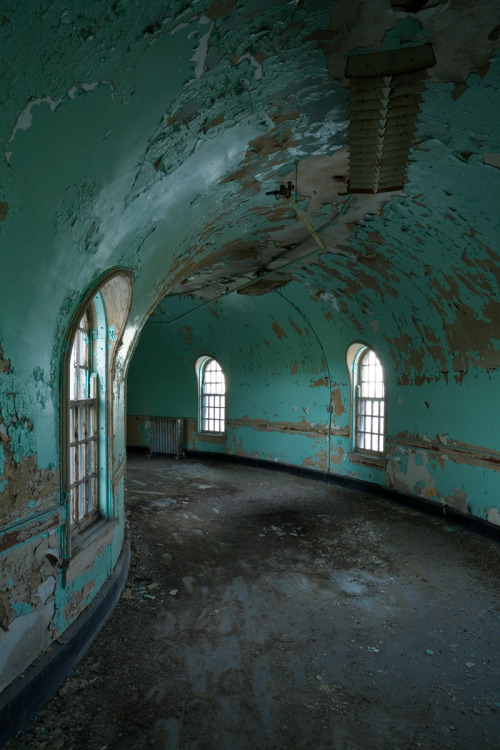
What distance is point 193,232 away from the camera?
525 centimetres

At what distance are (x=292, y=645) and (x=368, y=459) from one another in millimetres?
5957

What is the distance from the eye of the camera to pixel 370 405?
10.0 meters

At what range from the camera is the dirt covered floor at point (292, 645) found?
312cm

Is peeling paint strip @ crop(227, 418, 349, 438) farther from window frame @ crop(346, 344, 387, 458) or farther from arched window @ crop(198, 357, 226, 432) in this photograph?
arched window @ crop(198, 357, 226, 432)

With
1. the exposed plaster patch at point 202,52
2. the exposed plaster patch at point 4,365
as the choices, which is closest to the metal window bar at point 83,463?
the exposed plaster patch at point 4,365

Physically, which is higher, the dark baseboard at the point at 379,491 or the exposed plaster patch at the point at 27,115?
the exposed plaster patch at the point at 27,115

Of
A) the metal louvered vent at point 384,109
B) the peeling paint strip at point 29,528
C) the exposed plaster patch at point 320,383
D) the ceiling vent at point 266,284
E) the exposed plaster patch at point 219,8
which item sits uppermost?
the metal louvered vent at point 384,109

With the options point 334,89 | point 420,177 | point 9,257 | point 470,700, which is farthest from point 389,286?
point 9,257

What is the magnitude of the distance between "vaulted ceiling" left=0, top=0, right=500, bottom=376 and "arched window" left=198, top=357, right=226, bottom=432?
7.74 m

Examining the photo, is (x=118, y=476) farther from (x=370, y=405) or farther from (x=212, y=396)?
(x=212, y=396)

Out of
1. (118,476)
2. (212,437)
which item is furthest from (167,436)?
(118,476)

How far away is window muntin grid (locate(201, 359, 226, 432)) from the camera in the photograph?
1382 centimetres

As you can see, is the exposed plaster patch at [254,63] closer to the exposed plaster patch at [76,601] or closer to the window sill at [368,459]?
the exposed plaster patch at [76,601]

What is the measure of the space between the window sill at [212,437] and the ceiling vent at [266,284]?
484cm
